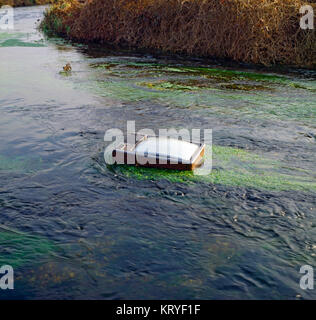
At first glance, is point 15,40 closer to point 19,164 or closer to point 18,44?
point 18,44

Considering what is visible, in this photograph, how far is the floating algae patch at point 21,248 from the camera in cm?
576

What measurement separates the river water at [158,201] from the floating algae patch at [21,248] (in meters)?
0.02

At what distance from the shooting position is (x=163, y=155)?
770cm

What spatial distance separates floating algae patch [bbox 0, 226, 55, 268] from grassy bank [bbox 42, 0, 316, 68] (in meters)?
13.7

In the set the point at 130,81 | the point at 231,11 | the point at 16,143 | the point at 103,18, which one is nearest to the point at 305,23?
the point at 231,11

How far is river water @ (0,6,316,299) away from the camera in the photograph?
17.6ft

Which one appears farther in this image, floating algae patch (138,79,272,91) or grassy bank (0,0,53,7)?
grassy bank (0,0,53,7)

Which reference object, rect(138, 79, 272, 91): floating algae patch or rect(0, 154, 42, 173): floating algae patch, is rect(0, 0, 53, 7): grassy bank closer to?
rect(138, 79, 272, 91): floating algae patch

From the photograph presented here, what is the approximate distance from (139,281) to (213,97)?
8807 mm

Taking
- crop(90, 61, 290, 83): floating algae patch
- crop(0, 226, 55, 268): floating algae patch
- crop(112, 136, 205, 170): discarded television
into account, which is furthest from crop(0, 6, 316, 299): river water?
crop(90, 61, 290, 83): floating algae patch

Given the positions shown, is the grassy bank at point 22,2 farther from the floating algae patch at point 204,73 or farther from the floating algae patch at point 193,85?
the floating algae patch at point 193,85

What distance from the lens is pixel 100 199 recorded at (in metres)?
7.11
